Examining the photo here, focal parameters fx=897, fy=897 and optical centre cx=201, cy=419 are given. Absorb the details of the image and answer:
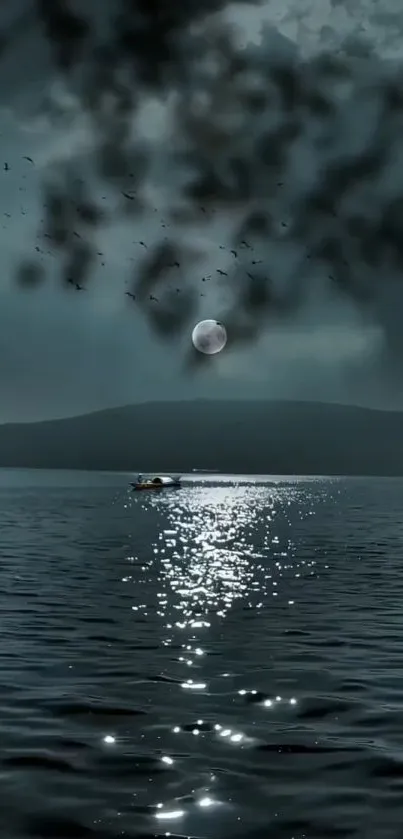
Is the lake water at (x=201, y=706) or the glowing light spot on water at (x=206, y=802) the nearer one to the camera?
the lake water at (x=201, y=706)

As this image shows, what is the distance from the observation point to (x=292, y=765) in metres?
16.3

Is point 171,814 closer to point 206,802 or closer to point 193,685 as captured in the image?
point 206,802

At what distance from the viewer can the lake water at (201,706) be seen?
1395 cm

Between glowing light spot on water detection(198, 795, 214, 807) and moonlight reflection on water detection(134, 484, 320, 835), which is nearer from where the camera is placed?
glowing light spot on water detection(198, 795, 214, 807)

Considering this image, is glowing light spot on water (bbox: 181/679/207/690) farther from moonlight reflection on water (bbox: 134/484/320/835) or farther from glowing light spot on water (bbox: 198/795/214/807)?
glowing light spot on water (bbox: 198/795/214/807)

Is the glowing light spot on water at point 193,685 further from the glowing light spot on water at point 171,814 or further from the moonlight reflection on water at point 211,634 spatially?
the glowing light spot on water at point 171,814

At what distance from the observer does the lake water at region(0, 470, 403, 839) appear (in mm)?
13953

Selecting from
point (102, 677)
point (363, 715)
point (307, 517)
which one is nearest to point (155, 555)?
point (102, 677)

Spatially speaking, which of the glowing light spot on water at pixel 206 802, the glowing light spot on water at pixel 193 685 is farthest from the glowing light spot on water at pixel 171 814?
the glowing light spot on water at pixel 193 685

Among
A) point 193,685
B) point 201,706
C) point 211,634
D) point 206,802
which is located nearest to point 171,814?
point 206,802

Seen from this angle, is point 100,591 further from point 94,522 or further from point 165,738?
point 94,522

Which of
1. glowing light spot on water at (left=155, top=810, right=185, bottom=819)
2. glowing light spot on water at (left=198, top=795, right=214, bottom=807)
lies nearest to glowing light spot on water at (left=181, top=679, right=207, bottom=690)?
glowing light spot on water at (left=198, top=795, right=214, bottom=807)

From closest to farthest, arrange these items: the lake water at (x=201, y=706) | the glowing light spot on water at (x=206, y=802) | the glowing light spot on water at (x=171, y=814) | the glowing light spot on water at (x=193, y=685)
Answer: the glowing light spot on water at (x=171, y=814)
the lake water at (x=201, y=706)
the glowing light spot on water at (x=206, y=802)
the glowing light spot on water at (x=193, y=685)

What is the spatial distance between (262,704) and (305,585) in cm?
2787
